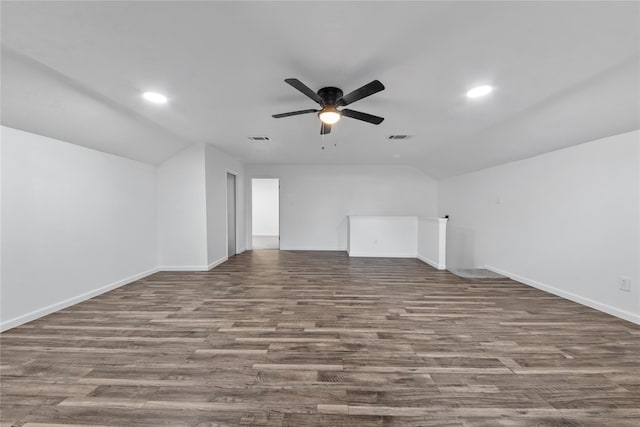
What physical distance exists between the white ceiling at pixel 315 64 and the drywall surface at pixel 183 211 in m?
0.97

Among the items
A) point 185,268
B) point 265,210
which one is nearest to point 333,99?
point 185,268

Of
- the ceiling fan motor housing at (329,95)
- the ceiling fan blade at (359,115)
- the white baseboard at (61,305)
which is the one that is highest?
the ceiling fan motor housing at (329,95)

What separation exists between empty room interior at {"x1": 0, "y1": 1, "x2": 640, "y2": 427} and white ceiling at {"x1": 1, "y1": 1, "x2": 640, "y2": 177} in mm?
20

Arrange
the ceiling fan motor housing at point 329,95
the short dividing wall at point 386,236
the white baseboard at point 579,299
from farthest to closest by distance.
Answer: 1. the short dividing wall at point 386,236
2. the white baseboard at point 579,299
3. the ceiling fan motor housing at point 329,95

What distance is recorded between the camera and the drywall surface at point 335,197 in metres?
6.88

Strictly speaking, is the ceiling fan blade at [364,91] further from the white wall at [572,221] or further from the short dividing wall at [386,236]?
the short dividing wall at [386,236]

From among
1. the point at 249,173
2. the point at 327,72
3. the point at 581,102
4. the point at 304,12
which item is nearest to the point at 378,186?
the point at 249,173

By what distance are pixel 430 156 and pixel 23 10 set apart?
5.91 m

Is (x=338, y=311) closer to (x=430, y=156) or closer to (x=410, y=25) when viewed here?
(x=410, y=25)

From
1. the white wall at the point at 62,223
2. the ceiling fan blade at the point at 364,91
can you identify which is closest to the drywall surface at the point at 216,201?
the white wall at the point at 62,223

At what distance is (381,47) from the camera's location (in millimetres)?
1775

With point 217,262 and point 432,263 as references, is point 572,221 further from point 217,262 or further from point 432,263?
point 217,262

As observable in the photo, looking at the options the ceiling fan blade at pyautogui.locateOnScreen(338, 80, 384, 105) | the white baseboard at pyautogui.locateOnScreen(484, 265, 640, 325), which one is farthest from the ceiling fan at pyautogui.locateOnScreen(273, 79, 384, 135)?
the white baseboard at pyautogui.locateOnScreen(484, 265, 640, 325)

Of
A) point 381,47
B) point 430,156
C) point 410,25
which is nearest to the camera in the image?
point 410,25
